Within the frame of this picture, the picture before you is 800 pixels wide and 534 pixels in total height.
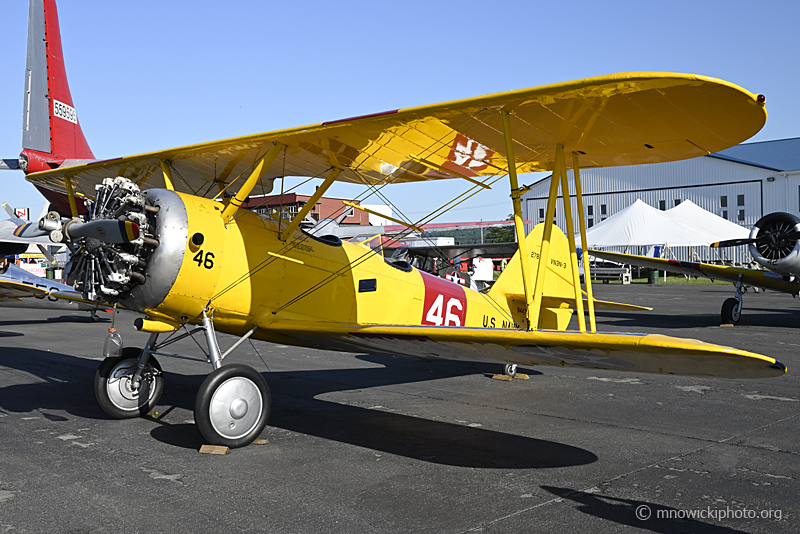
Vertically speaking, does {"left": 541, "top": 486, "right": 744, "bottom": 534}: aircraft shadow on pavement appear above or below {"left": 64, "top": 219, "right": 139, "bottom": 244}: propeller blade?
below

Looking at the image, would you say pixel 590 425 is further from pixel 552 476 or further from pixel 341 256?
pixel 341 256

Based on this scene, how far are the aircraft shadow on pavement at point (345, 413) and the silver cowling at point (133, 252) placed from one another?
1.29m

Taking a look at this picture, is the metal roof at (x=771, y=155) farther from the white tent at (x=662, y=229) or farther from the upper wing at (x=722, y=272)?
the upper wing at (x=722, y=272)

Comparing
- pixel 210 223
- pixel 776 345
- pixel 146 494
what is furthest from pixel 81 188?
pixel 776 345

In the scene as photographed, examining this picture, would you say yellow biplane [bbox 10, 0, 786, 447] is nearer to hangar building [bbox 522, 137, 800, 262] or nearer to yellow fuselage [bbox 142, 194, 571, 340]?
yellow fuselage [bbox 142, 194, 571, 340]

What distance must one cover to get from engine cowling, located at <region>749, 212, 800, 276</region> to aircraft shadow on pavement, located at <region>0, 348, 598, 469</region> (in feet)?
31.3

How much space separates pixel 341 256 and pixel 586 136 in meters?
2.56

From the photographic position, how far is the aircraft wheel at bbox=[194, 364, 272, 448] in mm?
4668

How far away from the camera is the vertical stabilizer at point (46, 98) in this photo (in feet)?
40.3

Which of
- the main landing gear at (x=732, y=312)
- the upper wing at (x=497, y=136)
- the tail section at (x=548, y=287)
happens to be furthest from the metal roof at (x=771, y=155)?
the upper wing at (x=497, y=136)

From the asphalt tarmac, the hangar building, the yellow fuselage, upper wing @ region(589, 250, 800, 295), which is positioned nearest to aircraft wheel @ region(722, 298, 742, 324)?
upper wing @ region(589, 250, 800, 295)

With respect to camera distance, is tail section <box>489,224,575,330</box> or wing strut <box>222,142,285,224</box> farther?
tail section <box>489,224,575,330</box>

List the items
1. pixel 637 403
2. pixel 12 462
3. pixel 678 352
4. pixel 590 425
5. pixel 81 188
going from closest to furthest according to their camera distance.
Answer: pixel 678 352
pixel 12 462
pixel 590 425
pixel 637 403
pixel 81 188

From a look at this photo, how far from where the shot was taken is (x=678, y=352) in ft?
11.7
